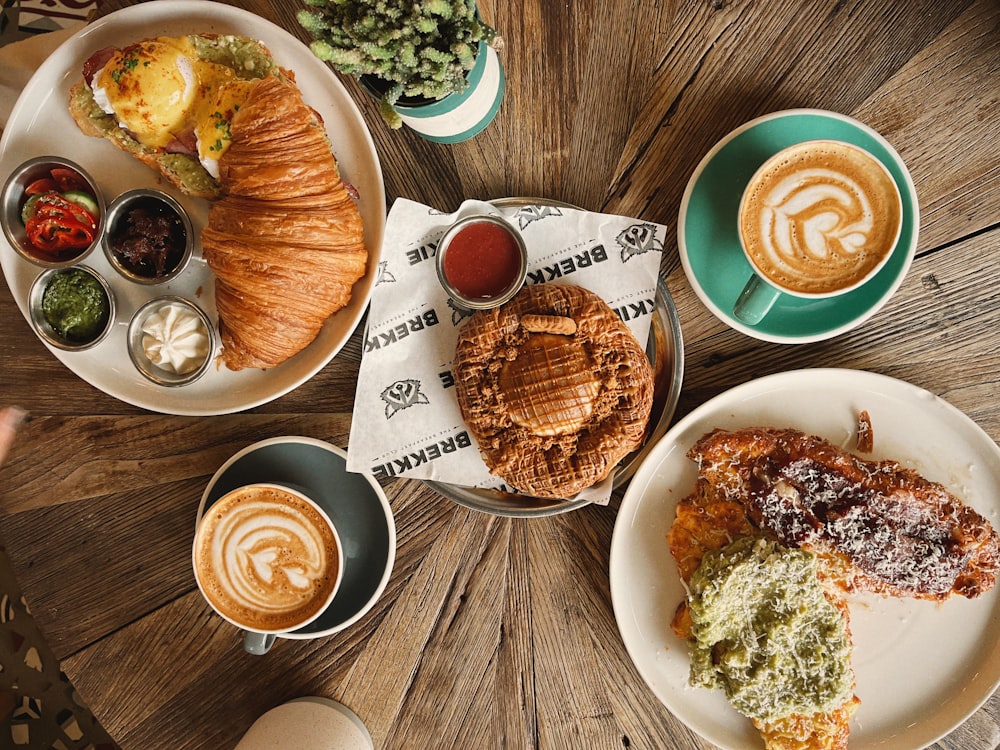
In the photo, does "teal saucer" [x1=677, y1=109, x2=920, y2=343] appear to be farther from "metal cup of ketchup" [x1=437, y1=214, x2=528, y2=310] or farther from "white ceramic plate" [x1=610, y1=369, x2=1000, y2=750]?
"metal cup of ketchup" [x1=437, y1=214, x2=528, y2=310]

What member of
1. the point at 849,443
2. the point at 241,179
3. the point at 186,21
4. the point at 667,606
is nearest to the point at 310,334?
the point at 241,179

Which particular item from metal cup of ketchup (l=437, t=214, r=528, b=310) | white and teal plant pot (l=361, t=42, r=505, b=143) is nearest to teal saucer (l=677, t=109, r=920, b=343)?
metal cup of ketchup (l=437, t=214, r=528, b=310)

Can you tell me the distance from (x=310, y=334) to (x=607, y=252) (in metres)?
0.83

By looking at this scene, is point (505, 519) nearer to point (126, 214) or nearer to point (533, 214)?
point (533, 214)

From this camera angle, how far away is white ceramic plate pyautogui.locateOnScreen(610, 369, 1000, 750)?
1801 mm

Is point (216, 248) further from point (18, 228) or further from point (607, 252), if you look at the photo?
point (607, 252)

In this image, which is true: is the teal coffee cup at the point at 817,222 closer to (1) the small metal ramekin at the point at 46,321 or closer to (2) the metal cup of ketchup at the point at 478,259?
(2) the metal cup of ketchup at the point at 478,259

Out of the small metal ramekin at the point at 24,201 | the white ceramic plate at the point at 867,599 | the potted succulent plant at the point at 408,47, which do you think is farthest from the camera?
the white ceramic plate at the point at 867,599

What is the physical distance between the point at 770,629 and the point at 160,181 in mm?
2001

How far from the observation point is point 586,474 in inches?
66.6

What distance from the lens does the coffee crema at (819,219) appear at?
5.26 ft

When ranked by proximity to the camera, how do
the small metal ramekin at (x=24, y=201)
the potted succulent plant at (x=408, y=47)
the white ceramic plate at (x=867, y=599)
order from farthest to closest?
the white ceramic plate at (x=867, y=599) < the small metal ramekin at (x=24, y=201) < the potted succulent plant at (x=408, y=47)

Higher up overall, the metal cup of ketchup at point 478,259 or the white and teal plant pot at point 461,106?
the white and teal plant pot at point 461,106

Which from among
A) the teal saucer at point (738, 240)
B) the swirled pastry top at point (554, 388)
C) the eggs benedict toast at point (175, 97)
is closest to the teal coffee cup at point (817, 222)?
the teal saucer at point (738, 240)
